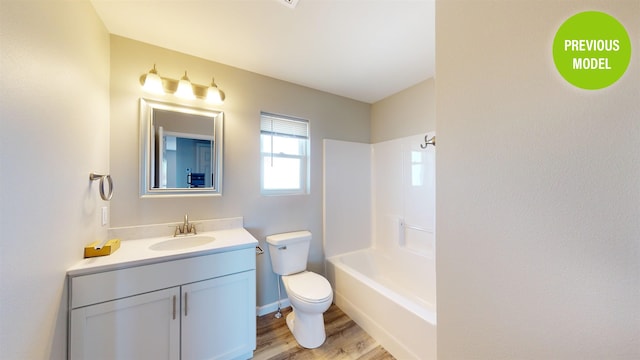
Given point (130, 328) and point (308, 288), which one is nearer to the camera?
point (130, 328)

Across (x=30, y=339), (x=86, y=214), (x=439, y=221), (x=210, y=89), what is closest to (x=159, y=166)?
(x=86, y=214)

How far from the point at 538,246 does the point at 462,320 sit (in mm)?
327

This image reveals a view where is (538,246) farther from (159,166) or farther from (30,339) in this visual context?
(159,166)

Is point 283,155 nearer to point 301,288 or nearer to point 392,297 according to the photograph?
point 301,288

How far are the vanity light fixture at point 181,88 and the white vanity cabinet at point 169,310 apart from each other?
4.12 feet

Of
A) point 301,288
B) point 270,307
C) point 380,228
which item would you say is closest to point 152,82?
point 301,288

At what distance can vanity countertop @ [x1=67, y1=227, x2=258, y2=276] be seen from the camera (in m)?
1.11

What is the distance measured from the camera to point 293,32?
4.88 feet

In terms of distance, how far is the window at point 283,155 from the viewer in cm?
211

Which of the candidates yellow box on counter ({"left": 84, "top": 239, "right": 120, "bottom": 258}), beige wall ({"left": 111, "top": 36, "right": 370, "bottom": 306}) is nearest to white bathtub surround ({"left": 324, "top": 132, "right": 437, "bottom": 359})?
beige wall ({"left": 111, "top": 36, "right": 370, "bottom": 306})

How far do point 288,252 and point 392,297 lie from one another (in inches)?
37.4

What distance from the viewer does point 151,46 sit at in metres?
1.61

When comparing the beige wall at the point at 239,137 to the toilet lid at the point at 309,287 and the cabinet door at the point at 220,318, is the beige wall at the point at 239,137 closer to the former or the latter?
the toilet lid at the point at 309,287

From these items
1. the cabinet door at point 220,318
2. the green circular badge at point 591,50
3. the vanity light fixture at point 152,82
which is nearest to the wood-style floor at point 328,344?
the cabinet door at point 220,318
